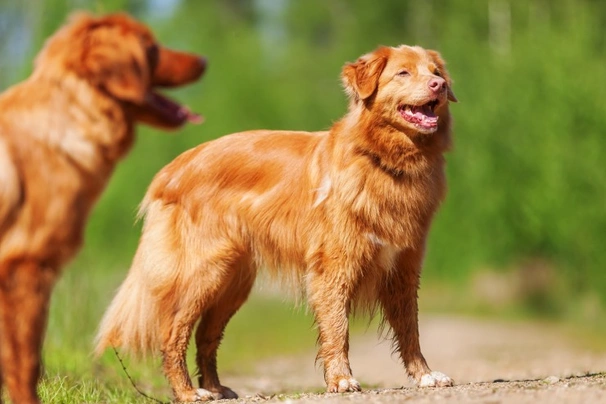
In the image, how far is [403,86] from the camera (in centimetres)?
725

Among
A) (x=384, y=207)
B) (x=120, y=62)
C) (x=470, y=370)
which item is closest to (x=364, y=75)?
(x=384, y=207)

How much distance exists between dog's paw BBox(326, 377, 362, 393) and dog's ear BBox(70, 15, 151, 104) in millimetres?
2705

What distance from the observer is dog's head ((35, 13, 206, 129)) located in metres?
5.21

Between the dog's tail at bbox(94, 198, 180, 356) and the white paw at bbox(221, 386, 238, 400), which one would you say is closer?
the dog's tail at bbox(94, 198, 180, 356)

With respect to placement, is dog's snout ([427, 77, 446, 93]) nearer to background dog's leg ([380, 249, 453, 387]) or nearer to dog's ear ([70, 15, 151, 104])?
background dog's leg ([380, 249, 453, 387])

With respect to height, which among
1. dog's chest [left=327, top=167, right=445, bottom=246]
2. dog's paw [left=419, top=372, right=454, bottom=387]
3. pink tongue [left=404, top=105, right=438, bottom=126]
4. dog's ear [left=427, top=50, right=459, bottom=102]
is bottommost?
dog's paw [left=419, top=372, right=454, bottom=387]

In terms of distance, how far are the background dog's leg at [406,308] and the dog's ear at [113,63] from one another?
111 inches

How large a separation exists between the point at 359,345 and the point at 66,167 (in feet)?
41.6

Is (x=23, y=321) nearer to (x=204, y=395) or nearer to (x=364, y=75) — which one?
(x=204, y=395)

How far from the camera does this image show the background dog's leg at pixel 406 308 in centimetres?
737

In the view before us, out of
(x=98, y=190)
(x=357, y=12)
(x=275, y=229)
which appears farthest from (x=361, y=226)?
(x=357, y=12)

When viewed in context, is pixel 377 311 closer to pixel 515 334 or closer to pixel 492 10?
pixel 515 334

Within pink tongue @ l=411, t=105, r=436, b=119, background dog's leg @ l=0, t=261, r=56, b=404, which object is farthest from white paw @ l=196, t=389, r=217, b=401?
pink tongue @ l=411, t=105, r=436, b=119

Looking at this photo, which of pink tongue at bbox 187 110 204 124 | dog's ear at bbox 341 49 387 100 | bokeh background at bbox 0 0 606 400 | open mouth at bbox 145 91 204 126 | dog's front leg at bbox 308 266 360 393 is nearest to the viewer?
open mouth at bbox 145 91 204 126
